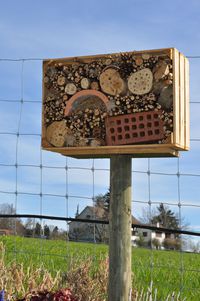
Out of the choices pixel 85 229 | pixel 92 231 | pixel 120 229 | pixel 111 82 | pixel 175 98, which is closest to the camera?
pixel 175 98

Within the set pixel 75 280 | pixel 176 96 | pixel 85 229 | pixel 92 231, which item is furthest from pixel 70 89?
pixel 85 229

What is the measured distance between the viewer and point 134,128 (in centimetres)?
339

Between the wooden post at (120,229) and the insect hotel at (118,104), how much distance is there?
0.38 feet

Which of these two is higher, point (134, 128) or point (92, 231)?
point (134, 128)

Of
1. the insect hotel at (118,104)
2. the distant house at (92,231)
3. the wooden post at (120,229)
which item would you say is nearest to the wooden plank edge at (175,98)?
the insect hotel at (118,104)

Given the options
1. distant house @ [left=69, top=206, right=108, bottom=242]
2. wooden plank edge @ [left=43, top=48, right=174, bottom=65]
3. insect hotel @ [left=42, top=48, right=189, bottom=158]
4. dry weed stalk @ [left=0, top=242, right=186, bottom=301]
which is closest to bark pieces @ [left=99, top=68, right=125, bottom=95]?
insect hotel @ [left=42, top=48, right=189, bottom=158]

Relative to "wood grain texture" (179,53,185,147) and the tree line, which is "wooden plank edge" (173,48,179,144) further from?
the tree line

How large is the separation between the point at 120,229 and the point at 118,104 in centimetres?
67

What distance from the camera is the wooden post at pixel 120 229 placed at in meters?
3.57

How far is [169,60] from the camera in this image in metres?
3.38

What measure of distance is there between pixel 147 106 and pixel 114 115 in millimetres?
179

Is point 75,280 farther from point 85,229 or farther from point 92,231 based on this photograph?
point 85,229

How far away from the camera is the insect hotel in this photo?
336 cm

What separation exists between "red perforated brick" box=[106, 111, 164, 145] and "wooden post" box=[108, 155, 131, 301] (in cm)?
19
